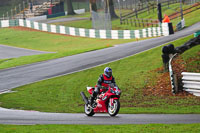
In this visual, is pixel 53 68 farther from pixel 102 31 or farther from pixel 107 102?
pixel 102 31

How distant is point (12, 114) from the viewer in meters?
14.6

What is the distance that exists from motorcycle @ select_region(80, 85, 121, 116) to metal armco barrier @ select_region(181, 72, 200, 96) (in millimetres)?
5027

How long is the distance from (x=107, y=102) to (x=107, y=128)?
279cm

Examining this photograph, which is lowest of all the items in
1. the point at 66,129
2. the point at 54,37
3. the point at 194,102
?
the point at 54,37

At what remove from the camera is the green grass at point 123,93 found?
15434mm

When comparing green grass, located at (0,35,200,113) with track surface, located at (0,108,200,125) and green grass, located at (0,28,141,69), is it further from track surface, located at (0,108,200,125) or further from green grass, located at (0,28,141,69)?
green grass, located at (0,28,141,69)

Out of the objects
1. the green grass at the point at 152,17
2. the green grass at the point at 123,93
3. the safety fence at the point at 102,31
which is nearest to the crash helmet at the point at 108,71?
Result: the green grass at the point at 123,93

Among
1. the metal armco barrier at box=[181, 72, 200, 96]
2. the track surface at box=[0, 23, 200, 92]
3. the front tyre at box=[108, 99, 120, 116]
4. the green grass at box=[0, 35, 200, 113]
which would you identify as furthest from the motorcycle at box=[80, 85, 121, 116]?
the track surface at box=[0, 23, 200, 92]

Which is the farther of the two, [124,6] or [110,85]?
[124,6]

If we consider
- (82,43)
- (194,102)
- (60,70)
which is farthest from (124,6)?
(194,102)

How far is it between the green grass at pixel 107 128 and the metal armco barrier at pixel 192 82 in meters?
6.72

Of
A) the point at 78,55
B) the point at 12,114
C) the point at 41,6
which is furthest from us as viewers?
the point at 41,6

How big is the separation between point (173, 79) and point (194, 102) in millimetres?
2385

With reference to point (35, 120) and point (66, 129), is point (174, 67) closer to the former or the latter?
point (35, 120)
